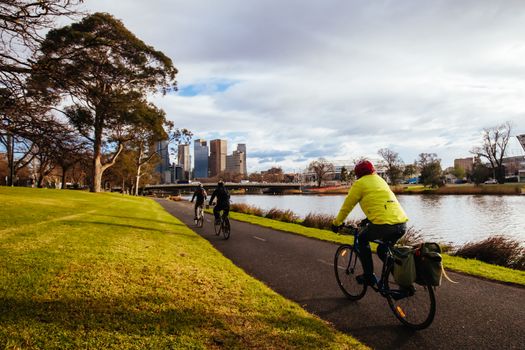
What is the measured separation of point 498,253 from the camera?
11.7 metres

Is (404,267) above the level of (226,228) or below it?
above

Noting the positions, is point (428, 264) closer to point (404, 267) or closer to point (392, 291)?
point (404, 267)

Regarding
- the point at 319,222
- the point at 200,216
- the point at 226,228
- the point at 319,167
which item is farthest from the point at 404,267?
Answer: the point at 319,167

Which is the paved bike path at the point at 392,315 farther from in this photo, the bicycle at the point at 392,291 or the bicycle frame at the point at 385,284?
Answer: the bicycle frame at the point at 385,284

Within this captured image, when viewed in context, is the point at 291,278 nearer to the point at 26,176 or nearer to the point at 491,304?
the point at 491,304

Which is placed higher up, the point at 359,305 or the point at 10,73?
the point at 10,73

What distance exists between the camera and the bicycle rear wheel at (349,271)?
244 inches

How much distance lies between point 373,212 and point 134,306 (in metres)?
3.68

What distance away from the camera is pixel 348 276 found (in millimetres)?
6418

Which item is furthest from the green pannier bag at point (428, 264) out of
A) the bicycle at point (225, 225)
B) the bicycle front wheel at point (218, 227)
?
the bicycle front wheel at point (218, 227)

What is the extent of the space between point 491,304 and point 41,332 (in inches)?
266

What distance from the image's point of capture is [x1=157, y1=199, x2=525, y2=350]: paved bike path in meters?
4.59

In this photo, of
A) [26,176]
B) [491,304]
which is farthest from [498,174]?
[26,176]

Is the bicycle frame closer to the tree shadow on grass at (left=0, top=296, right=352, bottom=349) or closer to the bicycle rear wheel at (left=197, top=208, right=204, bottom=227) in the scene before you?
the tree shadow on grass at (left=0, top=296, right=352, bottom=349)
